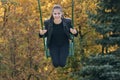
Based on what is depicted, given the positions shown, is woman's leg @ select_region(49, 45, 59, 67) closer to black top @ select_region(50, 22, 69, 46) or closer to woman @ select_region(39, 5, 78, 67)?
woman @ select_region(39, 5, 78, 67)

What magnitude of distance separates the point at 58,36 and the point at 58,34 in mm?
67

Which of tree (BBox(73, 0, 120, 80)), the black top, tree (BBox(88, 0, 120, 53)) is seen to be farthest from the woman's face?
tree (BBox(88, 0, 120, 53))

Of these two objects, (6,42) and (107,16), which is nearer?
(107,16)

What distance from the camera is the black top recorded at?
10.3 m

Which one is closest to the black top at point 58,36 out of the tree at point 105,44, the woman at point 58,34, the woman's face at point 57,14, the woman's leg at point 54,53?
the woman at point 58,34

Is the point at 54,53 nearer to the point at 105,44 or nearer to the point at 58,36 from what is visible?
the point at 58,36

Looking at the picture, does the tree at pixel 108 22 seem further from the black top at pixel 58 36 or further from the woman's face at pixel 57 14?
the woman's face at pixel 57 14

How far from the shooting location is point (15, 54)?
29047 mm

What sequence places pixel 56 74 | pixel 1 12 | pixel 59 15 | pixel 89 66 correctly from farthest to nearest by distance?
pixel 56 74
pixel 1 12
pixel 89 66
pixel 59 15

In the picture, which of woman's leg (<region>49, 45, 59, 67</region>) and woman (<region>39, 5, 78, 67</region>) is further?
woman's leg (<region>49, 45, 59, 67</region>)

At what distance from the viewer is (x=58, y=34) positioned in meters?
10.4

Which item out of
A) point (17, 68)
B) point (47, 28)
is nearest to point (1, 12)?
point (17, 68)

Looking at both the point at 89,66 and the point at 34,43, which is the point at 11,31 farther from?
the point at 89,66

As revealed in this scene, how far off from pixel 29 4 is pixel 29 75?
4936 millimetres
